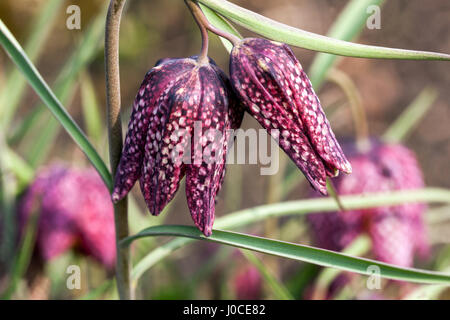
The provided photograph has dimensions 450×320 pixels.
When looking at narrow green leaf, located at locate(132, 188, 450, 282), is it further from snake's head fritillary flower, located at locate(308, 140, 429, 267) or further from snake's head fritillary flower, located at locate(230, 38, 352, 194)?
snake's head fritillary flower, located at locate(230, 38, 352, 194)

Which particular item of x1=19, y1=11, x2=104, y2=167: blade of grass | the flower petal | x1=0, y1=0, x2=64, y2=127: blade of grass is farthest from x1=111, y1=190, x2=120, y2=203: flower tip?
x1=0, y1=0, x2=64, y2=127: blade of grass

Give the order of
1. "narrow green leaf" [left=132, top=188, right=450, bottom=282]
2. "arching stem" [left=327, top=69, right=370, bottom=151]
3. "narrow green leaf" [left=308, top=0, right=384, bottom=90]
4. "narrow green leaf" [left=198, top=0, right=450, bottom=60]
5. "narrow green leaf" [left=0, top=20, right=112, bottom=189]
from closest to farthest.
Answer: "narrow green leaf" [left=198, top=0, right=450, bottom=60], "narrow green leaf" [left=0, top=20, right=112, bottom=189], "narrow green leaf" [left=132, top=188, right=450, bottom=282], "narrow green leaf" [left=308, top=0, right=384, bottom=90], "arching stem" [left=327, top=69, right=370, bottom=151]

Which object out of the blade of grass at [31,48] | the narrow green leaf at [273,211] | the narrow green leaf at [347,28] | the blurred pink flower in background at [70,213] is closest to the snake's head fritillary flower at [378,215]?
the narrow green leaf at [273,211]

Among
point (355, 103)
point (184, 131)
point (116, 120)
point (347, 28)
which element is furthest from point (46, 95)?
point (355, 103)

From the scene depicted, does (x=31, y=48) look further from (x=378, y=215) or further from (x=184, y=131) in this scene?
Answer: (x=378, y=215)

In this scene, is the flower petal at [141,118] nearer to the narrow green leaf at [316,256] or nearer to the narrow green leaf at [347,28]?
the narrow green leaf at [316,256]

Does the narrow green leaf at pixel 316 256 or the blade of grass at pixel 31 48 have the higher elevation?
the blade of grass at pixel 31 48
